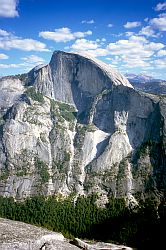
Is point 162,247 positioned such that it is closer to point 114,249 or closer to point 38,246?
point 114,249

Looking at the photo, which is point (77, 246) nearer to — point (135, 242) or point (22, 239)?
point (22, 239)

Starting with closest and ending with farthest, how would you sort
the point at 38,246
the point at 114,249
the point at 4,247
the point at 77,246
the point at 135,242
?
the point at 4,247, the point at 38,246, the point at 77,246, the point at 114,249, the point at 135,242

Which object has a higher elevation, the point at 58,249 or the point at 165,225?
the point at 58,249

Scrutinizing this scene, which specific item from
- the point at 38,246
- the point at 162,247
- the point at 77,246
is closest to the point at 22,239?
the point at 38,246

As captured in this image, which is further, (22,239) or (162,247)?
(162,247)

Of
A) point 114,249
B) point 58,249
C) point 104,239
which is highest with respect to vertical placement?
point 58,249

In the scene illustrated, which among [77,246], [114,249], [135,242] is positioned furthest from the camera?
[135,242]
